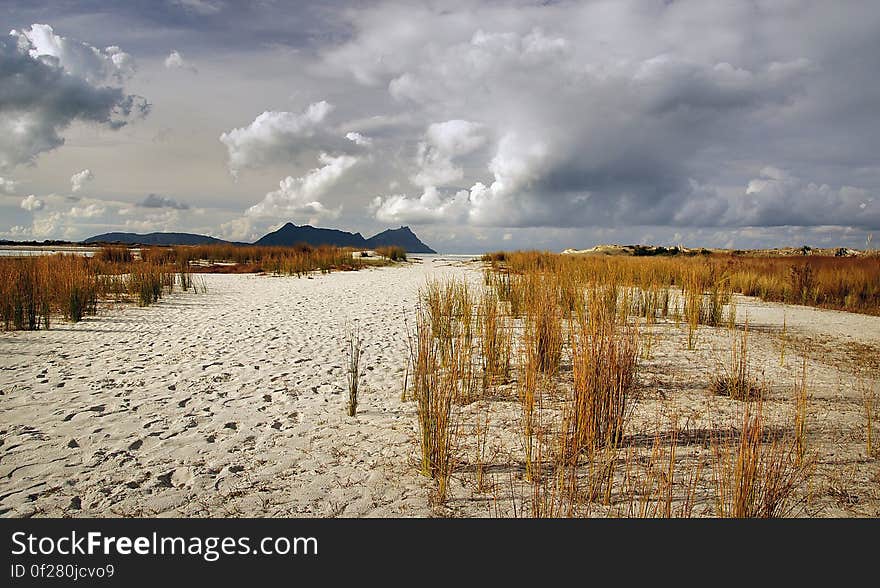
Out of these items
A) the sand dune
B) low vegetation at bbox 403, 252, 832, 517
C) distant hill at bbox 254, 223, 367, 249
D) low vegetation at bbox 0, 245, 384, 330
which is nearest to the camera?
low vegetation at bbox 403, 252, 832, 517

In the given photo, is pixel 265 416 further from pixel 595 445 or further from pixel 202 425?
pixel 595 445

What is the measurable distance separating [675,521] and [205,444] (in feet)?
10.0

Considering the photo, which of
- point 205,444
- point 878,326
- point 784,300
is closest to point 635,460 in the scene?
point 205,444

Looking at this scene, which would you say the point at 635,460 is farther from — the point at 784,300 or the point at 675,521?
the point at 784,300

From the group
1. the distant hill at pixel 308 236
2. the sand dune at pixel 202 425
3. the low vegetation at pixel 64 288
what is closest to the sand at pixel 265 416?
the sand dune at pixel 202 425

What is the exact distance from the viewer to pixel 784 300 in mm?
12391

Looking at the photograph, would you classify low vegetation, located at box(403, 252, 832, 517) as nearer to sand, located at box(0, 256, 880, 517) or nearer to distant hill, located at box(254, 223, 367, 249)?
sand, located at box(0, 256, 880, 517)

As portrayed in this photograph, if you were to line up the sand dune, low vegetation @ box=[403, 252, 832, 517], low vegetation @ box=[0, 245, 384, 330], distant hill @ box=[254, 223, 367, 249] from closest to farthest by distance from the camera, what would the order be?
1. low vegetation @ box=[403, 252, 832, 517]
2. the sand dune
3. low vegetation @ box=[0, 245, 384, 330]
4. distant hill @ box=[254, 223, 367, 249]

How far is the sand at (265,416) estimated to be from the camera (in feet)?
9.10

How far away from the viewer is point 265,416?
13.3 feet

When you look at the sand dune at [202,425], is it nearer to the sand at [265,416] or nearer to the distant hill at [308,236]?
the sand at [265,416]

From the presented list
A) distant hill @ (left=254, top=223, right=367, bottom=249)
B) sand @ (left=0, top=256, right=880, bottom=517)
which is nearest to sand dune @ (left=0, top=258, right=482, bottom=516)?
sand @ (left=0, top=256, right=880, bottom=517)

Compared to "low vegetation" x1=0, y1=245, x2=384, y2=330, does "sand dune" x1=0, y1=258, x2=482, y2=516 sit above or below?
below

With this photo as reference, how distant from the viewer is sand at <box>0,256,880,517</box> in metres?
2.77
